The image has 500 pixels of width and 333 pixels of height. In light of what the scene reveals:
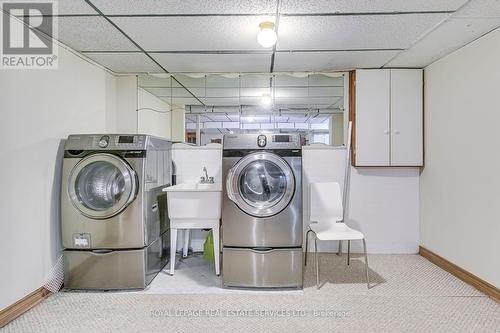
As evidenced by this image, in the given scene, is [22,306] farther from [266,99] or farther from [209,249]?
[266,99]

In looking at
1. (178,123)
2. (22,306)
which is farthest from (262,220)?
(178,123)

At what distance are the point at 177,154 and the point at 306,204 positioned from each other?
171 cm

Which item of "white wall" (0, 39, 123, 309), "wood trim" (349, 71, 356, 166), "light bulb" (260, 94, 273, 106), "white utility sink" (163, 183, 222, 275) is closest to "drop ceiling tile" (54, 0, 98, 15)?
"white wall" (0, 39, 123, 309)

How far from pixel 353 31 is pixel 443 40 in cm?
90

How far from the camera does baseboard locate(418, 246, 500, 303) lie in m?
2.57

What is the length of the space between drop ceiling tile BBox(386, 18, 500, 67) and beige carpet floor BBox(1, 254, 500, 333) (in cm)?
222

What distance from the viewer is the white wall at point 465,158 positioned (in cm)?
260

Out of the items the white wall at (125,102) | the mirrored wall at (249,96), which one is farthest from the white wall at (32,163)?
the mirrored wall at (249,96)

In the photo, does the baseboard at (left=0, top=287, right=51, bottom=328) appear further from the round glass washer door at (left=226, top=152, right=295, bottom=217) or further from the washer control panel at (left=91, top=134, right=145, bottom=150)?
the round glass washer door at (left=226, top=152, right=295, bottom=217)

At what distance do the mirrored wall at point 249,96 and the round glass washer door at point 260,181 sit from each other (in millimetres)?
739

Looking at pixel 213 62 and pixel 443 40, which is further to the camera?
pixel 213 62

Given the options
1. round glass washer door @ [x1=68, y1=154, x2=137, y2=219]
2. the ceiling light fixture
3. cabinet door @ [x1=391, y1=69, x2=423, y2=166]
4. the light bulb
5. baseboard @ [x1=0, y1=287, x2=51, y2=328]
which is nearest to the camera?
baseboard @ [x1=0, y1=287, x2=51, y2=328]

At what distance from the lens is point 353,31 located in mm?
2590

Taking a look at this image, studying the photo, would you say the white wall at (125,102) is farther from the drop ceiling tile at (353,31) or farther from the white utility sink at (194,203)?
the drop ceiling tile at (353,31)
